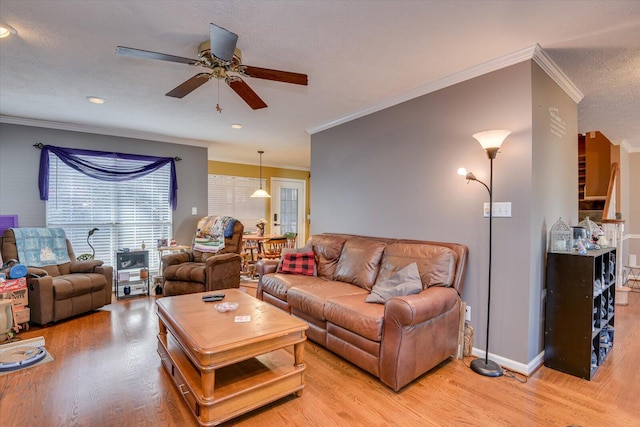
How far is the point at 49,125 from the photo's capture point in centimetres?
439

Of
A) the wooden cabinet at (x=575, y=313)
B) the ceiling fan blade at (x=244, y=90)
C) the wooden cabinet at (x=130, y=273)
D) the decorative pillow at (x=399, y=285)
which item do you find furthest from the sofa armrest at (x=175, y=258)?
the wooden cabinet at (x=575, y=313)

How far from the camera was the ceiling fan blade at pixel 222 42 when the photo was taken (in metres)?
1.80

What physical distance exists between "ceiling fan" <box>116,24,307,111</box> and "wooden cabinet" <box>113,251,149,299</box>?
9.90 ft

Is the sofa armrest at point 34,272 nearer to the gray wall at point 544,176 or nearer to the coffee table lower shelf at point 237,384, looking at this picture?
the coffee table lower shelf at point 237,384

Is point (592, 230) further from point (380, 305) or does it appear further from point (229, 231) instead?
point (229, 231)

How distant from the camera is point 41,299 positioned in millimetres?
3312

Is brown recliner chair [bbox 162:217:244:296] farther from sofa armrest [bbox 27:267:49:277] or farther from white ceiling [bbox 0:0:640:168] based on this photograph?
white ceiling [bbox 0:0:640:168]

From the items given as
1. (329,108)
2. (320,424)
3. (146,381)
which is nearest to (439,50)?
(329,108)

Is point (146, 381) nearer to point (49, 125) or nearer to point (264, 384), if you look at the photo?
point (264, 384)

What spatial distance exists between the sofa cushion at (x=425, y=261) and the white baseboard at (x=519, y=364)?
0.70 meters

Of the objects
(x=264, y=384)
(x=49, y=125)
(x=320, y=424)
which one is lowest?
(x=320, y=424)

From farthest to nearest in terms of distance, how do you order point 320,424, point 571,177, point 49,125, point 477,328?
point 49,125 → point 571,177 → point 477,328 → point 320,424

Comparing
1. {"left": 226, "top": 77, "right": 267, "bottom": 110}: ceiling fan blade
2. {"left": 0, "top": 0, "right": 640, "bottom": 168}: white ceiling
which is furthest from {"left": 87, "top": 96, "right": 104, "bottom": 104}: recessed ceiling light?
{"left": 226, "top": 77, "right": 267, "bottom": 110}: ceiling fan blade

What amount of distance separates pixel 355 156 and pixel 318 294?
1.88 metres
